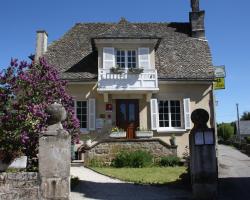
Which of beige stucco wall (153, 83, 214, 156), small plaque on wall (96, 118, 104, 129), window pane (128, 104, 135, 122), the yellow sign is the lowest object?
small plaque on wall (96, 118, 104, 129)

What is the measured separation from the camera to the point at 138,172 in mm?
13578

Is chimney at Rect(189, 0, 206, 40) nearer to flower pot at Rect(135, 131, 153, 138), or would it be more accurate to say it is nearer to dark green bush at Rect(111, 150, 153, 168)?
flower pot at Rect(135, 131, 153, 138)

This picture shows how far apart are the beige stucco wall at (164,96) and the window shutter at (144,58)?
1456 mm

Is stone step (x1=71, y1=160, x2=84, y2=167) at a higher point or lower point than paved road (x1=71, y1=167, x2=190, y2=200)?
higher

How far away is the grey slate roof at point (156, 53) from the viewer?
1979 centimetres

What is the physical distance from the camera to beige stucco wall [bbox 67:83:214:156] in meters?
19.5

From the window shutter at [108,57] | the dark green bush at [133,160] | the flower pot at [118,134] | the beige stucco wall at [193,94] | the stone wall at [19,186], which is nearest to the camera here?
the stone wall at [19,186]

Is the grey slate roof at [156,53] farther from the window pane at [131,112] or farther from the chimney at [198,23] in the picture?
the window pane at [131,112]

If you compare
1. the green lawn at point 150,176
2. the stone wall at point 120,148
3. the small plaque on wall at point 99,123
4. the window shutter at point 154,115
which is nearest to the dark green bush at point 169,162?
the stone wall at point 120,148

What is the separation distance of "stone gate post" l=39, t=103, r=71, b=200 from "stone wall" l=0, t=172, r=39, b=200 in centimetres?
19

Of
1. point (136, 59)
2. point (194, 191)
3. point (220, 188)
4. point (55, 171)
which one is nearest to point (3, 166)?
point (55, 171)

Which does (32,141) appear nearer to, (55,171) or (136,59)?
Result: (55,171)

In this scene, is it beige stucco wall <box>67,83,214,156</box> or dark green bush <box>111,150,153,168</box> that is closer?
dark green bush <box>111,150,153,168</box>

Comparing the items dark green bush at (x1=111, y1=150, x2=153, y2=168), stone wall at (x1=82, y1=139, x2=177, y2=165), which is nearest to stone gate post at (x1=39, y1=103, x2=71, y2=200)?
dark green bush at (x1=111, y1=150, x2=153, y2=168)
